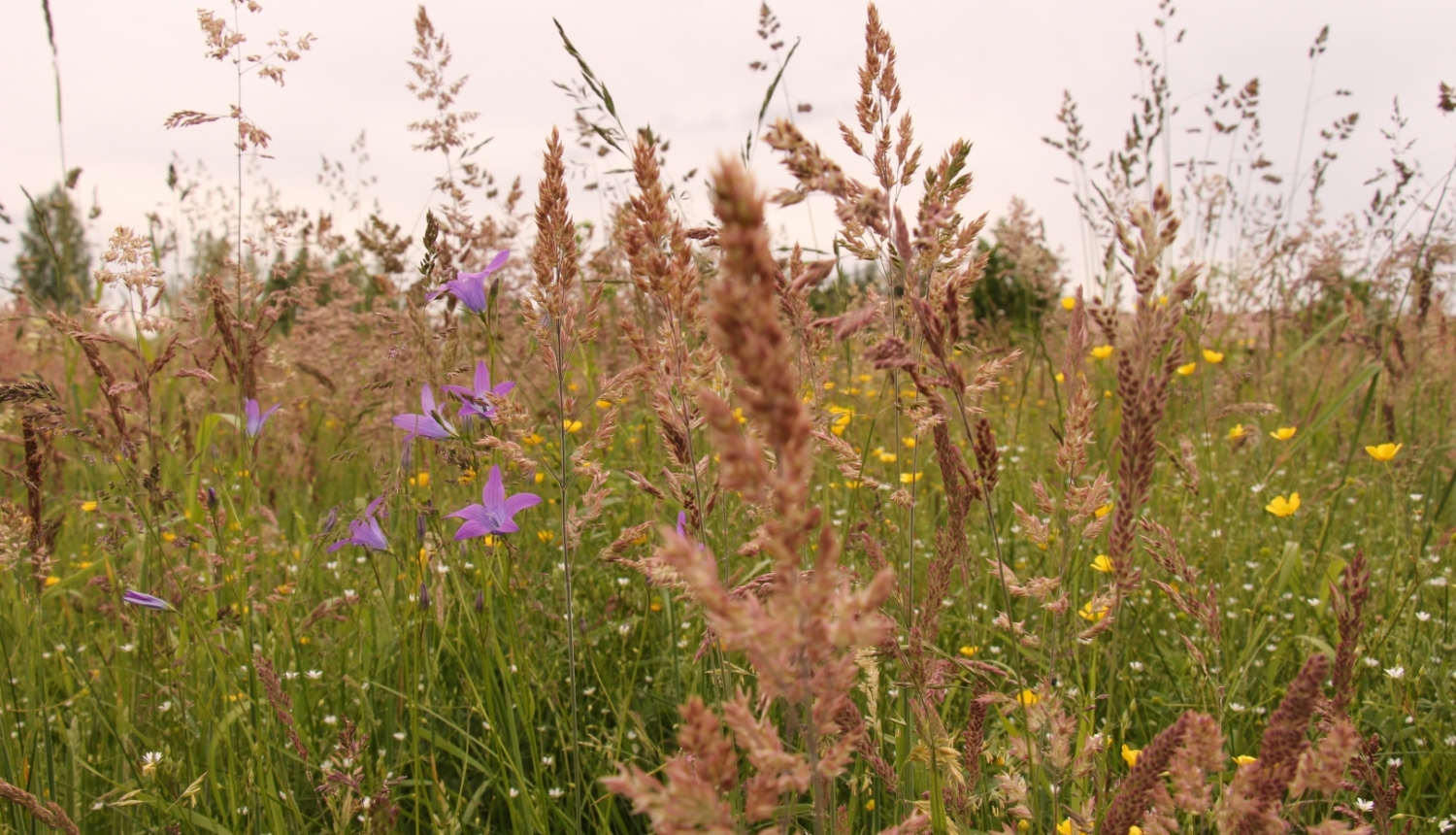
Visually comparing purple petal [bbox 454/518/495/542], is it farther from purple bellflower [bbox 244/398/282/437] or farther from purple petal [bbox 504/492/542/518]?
purple bellflower [bbox 244/398/282/437]

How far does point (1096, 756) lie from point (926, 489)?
225 centimetres

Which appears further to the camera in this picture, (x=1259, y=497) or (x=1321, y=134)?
(x=1321, y=134)

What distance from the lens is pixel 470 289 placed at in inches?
76.6

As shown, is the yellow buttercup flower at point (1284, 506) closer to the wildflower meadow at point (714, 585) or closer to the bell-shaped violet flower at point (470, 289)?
the wildflower meadow at point (714, 585)

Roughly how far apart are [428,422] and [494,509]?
10.4 inches

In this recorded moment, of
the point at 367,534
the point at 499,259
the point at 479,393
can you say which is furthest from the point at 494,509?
the point at 499,259

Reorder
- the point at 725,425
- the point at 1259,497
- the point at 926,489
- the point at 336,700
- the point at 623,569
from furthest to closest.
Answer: the point at 926,489, the point at 1259,497, the point at 623,569, the point at 336,700, the point at 725,425

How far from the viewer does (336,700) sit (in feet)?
7.12

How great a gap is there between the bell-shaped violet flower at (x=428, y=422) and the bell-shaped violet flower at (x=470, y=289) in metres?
0.20

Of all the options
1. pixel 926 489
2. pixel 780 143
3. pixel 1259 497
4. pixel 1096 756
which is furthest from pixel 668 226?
pixel 1259 497

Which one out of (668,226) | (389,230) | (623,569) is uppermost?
(389,230)

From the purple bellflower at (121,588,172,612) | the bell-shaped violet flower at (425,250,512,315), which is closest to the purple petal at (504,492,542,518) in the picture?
the bell-shaped violet flower at (425,250,512,315)

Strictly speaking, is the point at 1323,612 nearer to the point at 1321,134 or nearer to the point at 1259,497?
the point at 1259,497

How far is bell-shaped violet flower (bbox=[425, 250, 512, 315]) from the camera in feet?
5.94
